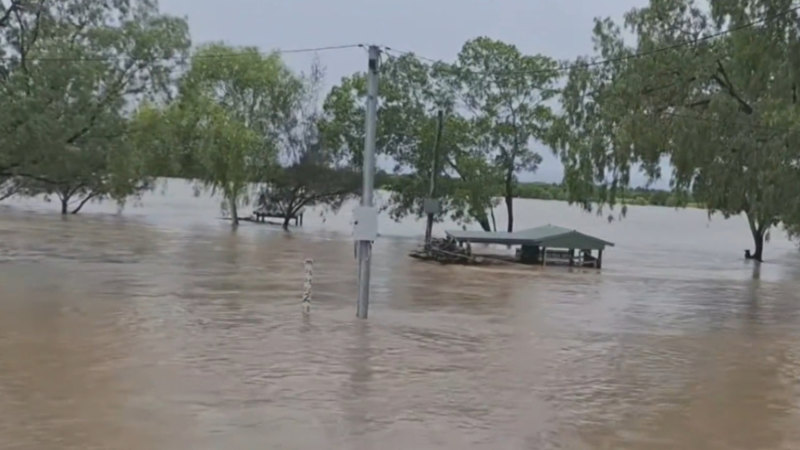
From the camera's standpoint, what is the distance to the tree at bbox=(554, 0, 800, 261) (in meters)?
16.7

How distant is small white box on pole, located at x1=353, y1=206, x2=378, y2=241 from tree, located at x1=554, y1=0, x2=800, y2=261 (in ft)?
21.9

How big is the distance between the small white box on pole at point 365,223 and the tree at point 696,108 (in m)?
6.69

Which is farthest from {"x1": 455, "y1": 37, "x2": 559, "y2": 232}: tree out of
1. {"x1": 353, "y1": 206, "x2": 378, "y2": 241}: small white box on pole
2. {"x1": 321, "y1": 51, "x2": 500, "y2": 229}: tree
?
{"x1": 353, "y1": 206, "x2": 378, "y2": 241}: small white box on pole

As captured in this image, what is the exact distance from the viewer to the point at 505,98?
47.3 meters

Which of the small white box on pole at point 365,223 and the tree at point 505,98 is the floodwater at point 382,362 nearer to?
the small white box on pole at point 365,223

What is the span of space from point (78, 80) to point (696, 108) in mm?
15533

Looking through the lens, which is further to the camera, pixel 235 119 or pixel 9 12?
pixel 235 119

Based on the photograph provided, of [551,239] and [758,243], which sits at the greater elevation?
[551,239]

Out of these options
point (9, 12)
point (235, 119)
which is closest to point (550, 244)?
point (9, 12)

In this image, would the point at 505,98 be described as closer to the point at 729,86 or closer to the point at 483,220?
the point at 483,220

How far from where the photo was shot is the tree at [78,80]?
2352 cm

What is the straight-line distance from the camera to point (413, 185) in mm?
48812

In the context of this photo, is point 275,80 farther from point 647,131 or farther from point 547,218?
point 547,218

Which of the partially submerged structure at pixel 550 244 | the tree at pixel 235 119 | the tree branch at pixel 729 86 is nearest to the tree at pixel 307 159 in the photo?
the tree at pixel 235 119
